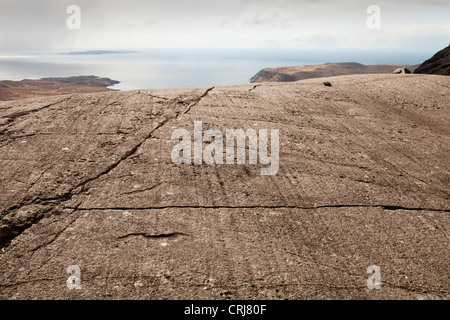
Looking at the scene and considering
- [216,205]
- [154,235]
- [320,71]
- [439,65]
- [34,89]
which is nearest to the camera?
[154,235]

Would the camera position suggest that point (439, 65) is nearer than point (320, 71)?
Yes

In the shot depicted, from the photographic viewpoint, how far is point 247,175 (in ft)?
15.5

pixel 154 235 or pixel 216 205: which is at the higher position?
pixel 216 205

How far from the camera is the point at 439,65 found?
12.2m

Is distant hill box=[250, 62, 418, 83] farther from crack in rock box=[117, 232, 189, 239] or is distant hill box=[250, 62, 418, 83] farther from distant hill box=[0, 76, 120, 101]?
crack in rock box=[117, 232, 189, 239]

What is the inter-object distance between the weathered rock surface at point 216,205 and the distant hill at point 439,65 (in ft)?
21.1

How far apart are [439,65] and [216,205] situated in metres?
13.6

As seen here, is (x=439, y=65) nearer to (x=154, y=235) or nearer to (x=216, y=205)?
(x=216, y=205)

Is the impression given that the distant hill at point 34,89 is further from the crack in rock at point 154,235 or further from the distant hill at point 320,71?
the crack in rock at point 154,235

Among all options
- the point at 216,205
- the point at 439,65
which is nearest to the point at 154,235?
the point at 216,205

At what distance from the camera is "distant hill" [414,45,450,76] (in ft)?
37.8

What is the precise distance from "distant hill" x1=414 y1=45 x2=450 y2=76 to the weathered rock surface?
6418 mm

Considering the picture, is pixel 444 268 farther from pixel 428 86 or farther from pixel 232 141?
pixel 428 86

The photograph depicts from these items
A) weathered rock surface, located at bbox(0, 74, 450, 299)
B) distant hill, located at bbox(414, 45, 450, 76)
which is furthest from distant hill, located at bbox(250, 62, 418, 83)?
weathered rock surface, located at bbox(0, 74, 450, 299)
